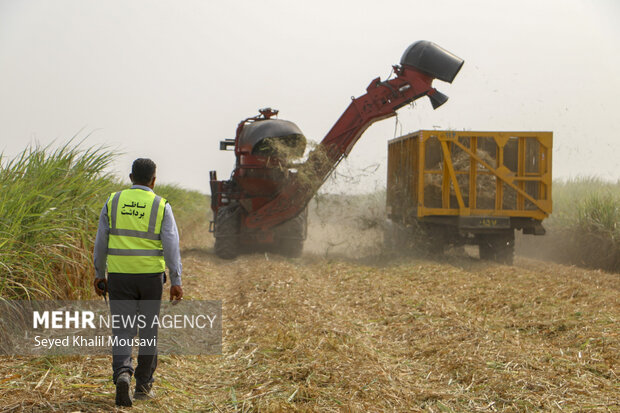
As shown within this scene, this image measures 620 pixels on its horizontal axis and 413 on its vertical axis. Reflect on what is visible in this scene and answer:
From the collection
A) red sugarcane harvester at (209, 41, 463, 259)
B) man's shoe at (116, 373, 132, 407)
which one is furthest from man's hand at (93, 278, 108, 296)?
red sugarcane harvester at (209, 41, 463, 259)

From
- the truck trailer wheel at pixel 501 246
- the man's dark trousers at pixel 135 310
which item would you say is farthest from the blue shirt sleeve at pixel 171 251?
the truck trailer wheel at pixel 501 246

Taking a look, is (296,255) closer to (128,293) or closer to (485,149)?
(485,149)

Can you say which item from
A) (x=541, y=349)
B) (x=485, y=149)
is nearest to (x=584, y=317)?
(x=541, y=349)

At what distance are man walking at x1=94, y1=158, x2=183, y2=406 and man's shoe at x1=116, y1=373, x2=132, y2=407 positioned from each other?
0.42ft

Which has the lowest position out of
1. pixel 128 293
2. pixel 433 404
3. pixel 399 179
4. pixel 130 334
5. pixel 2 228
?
pixel 433 404

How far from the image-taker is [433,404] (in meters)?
4.06

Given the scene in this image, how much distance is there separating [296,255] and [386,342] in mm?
7763

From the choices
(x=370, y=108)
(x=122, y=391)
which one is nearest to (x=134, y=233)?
(x=122, y=391)

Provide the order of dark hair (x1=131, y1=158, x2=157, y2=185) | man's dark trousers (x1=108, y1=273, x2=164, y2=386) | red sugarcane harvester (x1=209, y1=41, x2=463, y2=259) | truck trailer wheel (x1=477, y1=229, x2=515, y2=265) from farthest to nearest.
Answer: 1. truck trailer wheel (x1=477, y1=229, x2=515, y2=265)
2. red sugarcane harvester (x1=209, y1=41, x2=463, y2=259)
3. dark hair (x1=131, y1=158, x2=157, y2=185)
4. man's dark trousers (x1=108, y1=273, x2=164, y2=386)

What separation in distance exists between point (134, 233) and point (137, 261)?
20 cm

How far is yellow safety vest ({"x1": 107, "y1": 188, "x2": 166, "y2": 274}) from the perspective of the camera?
3969 millimetres

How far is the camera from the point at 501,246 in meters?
12.0

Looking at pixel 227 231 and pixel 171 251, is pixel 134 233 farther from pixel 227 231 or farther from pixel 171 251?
pixel 227 231

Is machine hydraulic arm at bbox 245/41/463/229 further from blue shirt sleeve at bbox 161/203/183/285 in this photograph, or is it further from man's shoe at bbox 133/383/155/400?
man's shoe at bbox 133/383/155/400
